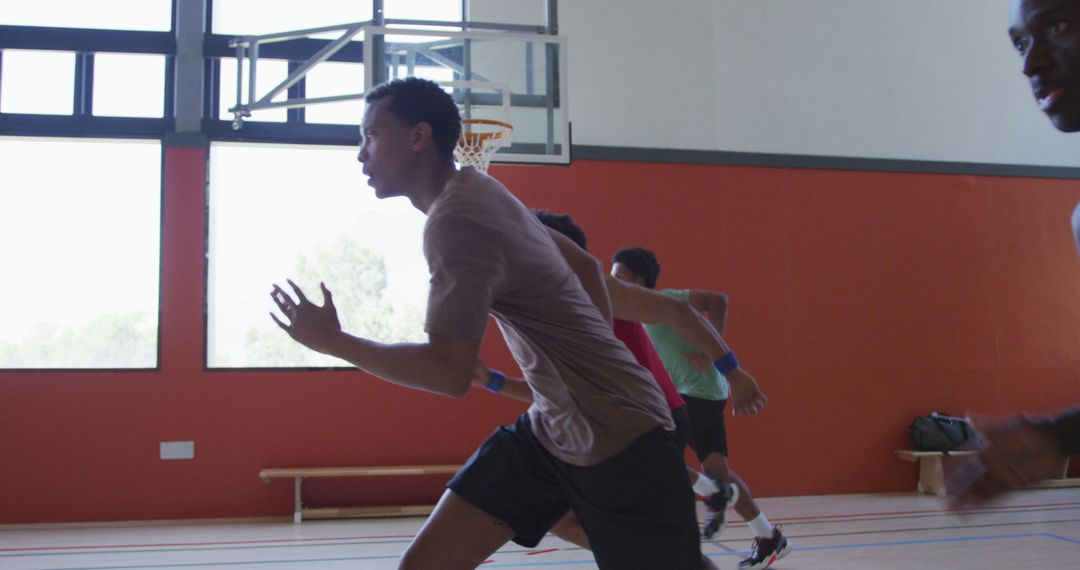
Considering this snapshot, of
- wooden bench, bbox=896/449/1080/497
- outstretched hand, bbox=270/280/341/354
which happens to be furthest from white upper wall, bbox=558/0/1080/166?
outstretched hand, bbox=270/280/341/354

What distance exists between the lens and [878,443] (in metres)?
7.96

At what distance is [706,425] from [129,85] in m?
5.22

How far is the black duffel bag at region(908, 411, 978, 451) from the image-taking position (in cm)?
778

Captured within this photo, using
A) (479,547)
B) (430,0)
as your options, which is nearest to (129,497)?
(430,0)

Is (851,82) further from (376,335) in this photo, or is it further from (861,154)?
(376,335)

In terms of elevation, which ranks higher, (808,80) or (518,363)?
(808,80)

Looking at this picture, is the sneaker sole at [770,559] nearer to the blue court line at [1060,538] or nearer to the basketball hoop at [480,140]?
the blue court line at [1060,538]

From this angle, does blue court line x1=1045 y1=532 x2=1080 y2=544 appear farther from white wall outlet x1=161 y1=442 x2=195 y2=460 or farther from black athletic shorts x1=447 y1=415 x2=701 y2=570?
white wall outlet x1=161 y1=442 x2=195 y2=460

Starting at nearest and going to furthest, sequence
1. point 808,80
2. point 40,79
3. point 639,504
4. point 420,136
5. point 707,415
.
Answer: point 639,504 → point 420,136 → point 707,415 → point 40,79 → point 808,80

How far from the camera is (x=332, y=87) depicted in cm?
741

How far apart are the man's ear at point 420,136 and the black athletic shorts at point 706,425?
10.1 ft

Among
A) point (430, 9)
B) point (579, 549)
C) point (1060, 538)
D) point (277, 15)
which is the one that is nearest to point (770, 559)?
point (579, 549)

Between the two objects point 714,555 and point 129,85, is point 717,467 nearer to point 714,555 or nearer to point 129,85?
point 714,555

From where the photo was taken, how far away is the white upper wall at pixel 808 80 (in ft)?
25.7
